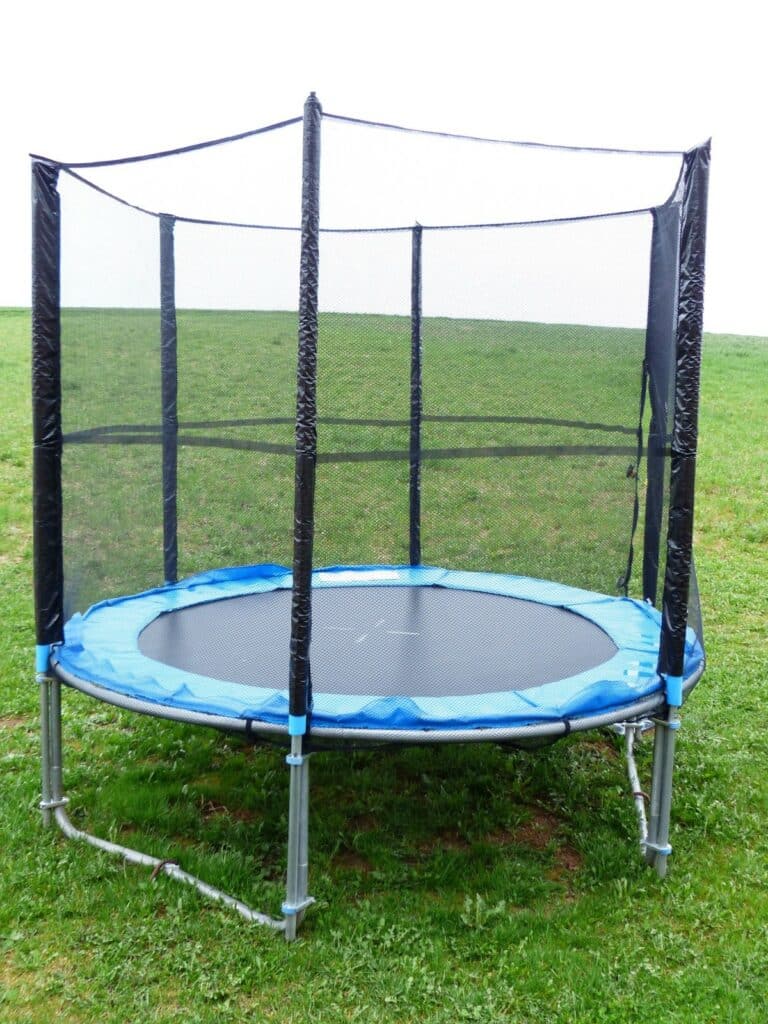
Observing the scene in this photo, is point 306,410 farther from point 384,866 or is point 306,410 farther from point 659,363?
point 659,363

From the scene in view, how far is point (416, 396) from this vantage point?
12.4 ft

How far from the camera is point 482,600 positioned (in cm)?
325

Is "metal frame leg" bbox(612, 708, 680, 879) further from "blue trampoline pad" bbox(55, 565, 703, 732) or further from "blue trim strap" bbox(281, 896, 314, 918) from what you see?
"blue trim strap" bbox(281, 896, 314, 918)

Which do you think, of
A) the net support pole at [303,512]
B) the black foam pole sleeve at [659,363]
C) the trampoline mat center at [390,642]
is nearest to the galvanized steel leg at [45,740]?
the trampoline mat center at [390,642]

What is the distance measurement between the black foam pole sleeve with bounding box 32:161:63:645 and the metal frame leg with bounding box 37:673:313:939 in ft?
0.66

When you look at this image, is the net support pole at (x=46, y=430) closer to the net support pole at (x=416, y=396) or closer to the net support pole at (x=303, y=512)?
the net support pole at (x=303, y=512)

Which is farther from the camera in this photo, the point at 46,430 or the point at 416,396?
the point at 416,396

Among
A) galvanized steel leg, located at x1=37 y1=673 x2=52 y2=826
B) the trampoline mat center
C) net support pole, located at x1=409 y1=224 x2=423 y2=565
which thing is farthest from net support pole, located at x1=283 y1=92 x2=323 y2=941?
net support pole, located at x1=409 y1=224 x2=423 y2=565

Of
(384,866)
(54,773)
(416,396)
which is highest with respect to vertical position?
(416,396)

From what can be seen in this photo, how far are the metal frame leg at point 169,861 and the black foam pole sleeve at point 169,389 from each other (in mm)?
1085

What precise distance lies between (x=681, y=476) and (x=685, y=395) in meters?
0.18

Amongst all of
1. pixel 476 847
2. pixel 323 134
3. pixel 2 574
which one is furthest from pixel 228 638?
pixel 2 574

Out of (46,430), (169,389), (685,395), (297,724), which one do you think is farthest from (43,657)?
(685,395)

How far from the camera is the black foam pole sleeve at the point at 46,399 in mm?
2217
